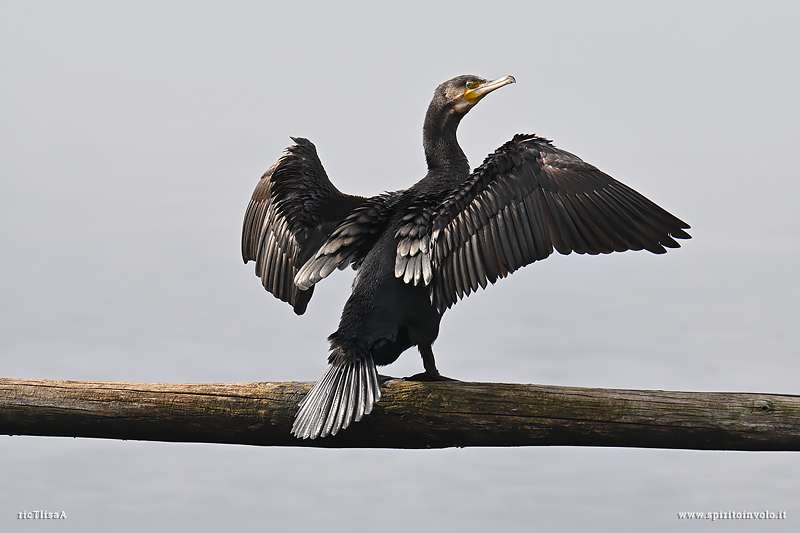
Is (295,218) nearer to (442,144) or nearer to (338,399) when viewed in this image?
(442,144)

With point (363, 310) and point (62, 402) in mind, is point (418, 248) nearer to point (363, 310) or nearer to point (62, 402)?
point (363, 310)

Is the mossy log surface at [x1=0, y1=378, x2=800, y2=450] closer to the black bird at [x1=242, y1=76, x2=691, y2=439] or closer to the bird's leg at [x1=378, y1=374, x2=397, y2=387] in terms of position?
the bird's leg at [x1=378, y1=374, x2=397, y2=387]

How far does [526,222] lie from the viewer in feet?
10.1

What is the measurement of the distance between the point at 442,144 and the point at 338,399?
1.44 m

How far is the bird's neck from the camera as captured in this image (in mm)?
3646

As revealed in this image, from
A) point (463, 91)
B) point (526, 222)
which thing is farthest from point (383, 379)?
point (463, 91)

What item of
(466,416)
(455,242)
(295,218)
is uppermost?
(295,218)

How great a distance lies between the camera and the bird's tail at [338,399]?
2.75m

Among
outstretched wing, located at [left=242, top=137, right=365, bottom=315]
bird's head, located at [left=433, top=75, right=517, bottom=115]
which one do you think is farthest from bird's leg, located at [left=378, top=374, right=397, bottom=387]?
bird's head, located at [left=433, top=75, right=517, bottom=115]

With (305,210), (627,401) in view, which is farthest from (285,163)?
(627,401)

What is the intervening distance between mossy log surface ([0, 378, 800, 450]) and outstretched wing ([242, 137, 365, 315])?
2.63 feet

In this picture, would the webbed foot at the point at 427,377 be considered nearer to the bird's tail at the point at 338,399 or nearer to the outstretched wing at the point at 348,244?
the bird's tail at the point at 338,399

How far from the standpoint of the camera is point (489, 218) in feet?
10.1

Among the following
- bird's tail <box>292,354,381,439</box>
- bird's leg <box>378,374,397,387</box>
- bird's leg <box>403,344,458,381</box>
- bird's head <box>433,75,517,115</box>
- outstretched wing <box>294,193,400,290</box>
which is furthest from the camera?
bird's head <box>433,75,517,115</box>
